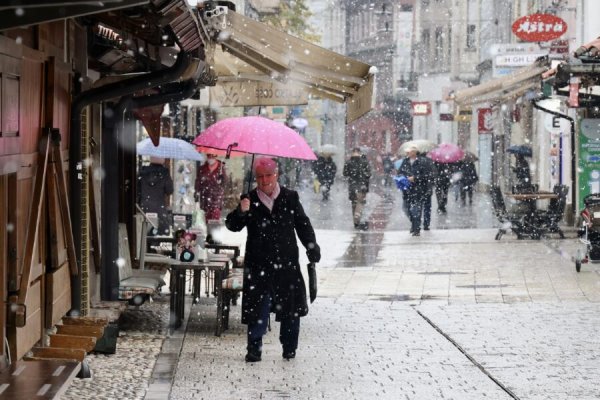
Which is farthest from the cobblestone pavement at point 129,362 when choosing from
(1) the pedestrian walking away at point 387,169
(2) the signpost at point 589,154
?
(1) the pedestrian walking away at point 387,169

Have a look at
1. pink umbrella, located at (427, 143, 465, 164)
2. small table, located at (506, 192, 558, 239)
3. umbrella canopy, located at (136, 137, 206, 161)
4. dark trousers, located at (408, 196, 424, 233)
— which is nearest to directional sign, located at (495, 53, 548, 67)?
dark trousers, located at (408, 196, 424, 233)

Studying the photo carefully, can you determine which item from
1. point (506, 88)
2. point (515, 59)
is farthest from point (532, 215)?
point (515, 59)

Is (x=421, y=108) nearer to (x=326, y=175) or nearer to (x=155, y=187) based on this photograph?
(x=326, y=175)

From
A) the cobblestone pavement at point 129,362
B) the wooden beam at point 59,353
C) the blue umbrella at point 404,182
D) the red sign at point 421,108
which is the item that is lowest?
the cobblestone pavement at point 129,362

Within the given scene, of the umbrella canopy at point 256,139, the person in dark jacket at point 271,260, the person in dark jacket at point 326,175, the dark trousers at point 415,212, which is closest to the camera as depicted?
the person in dark jacket at point 271,260

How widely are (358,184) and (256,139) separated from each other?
14.6 metres

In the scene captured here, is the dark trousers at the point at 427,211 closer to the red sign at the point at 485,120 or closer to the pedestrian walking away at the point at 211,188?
the pedestrian walking away at the point at 211,188

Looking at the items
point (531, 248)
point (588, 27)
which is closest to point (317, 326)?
point (531, 248)

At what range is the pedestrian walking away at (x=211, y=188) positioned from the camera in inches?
813

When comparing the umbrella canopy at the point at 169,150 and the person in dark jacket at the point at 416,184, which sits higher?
the umbrella canopy at the point at 169,150

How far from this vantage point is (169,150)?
19484 millimetres

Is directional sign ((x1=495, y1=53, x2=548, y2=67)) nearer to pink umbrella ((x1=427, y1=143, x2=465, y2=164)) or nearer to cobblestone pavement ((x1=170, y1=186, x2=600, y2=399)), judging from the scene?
pink umbrella ((x1=427, y1=143, x2=465, y2=164))

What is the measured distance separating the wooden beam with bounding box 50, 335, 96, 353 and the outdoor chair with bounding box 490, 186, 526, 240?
15930 millimetres

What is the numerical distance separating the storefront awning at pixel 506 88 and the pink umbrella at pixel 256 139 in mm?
10136
